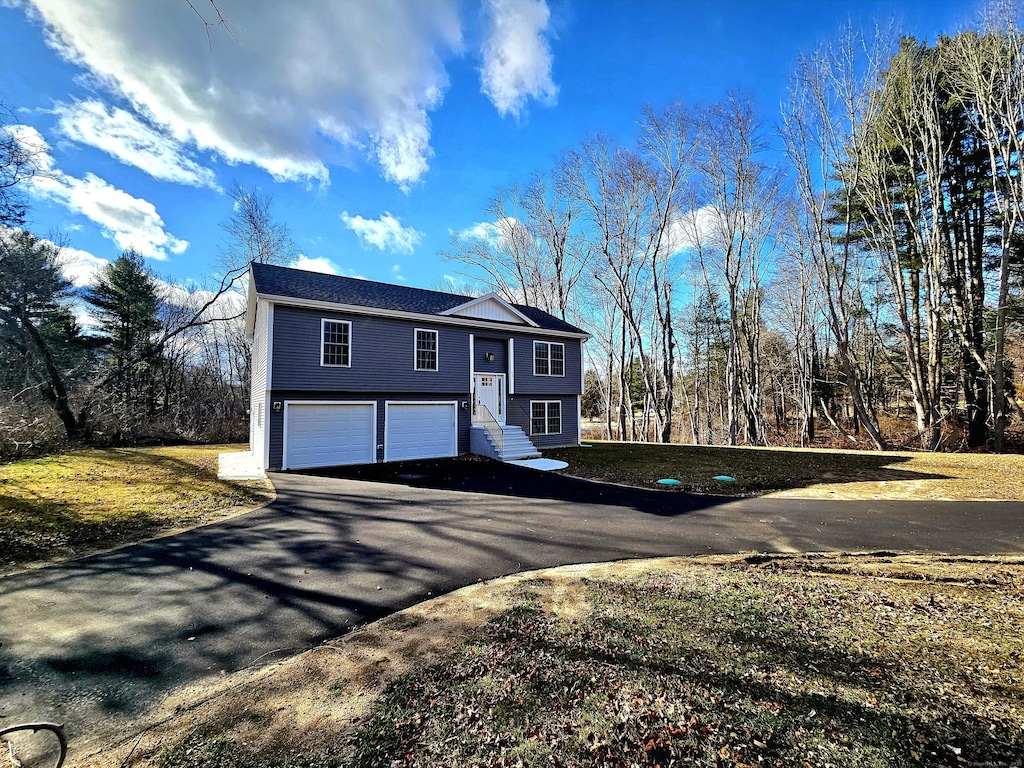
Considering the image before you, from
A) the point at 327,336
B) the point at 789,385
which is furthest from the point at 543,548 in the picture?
the point at 789,385

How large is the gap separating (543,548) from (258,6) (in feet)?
22.4

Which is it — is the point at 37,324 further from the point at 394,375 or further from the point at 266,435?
the point at 394,375

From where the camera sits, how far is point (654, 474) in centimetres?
1100

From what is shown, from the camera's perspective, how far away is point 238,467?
1166 centimetres

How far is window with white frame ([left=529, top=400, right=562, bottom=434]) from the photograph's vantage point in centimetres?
1686

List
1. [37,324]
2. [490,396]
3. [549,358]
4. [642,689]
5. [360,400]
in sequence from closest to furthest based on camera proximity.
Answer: [642,689] < [360,400] < [490,396] < [549,358] < [37,324]

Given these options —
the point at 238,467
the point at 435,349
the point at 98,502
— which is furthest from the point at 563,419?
the point at 98,502

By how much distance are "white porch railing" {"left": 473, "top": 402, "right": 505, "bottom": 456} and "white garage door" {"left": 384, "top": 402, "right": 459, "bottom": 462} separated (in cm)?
90

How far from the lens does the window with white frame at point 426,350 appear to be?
14180mm

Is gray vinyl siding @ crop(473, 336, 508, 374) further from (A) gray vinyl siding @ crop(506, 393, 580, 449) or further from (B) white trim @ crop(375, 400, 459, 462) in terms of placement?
(B) white trim @ crop(375, 400, 459, 462)

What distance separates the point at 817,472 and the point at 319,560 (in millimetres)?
12339

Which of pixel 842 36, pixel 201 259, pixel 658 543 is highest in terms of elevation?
pixel 842 36

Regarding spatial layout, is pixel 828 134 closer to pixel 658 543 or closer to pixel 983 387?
pixel 983 387

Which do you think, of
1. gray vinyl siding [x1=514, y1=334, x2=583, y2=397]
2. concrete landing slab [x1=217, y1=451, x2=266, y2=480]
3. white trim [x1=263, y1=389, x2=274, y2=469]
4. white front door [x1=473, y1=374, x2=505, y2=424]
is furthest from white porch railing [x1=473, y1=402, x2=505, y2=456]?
concrete landing slab [x1=217, y1=451, x2=266, y2=480]
